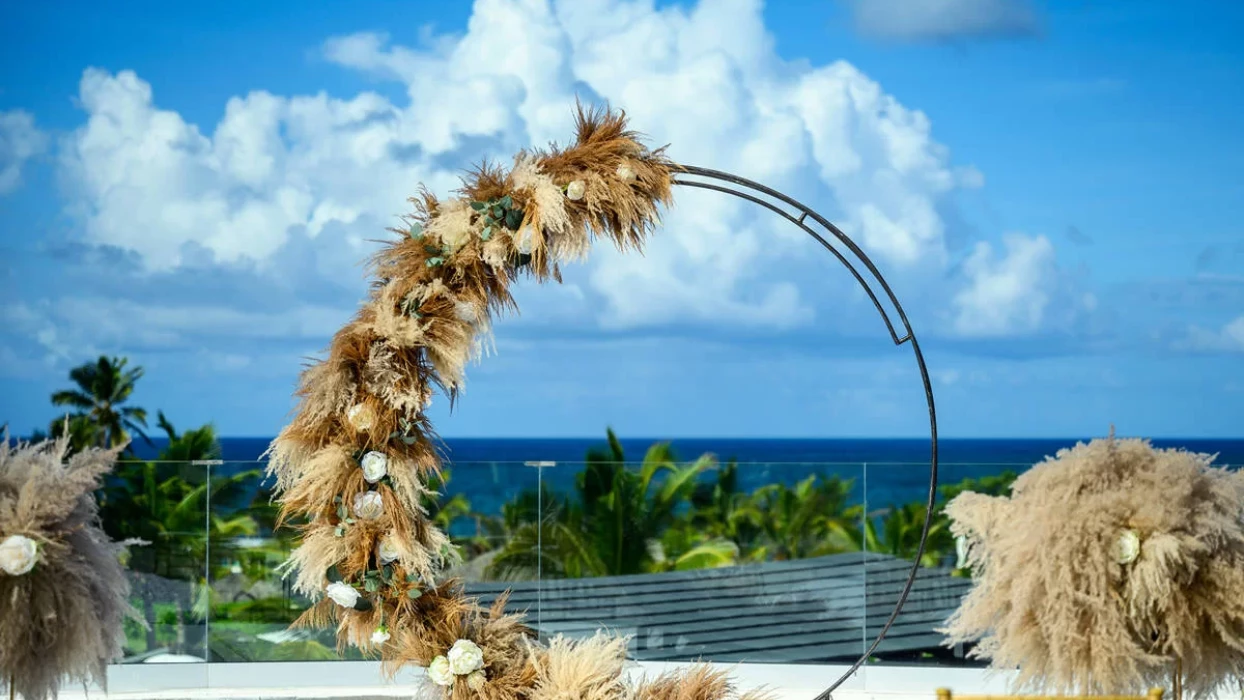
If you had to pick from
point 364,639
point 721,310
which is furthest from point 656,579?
point 721,310


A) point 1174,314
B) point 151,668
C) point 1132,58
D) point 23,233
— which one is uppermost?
point 1132,58

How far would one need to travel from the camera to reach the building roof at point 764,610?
19.8 ft

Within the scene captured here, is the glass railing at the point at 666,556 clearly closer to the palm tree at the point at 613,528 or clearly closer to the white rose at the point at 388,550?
the palm tree at the point at 613,528

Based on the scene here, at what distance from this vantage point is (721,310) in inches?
1296

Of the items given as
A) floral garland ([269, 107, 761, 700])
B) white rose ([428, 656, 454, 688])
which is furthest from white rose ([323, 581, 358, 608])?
white rose ([428, 656, 454, 688])

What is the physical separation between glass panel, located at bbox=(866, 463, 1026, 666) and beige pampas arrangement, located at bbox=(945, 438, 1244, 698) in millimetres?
2356

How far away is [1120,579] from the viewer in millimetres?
3541

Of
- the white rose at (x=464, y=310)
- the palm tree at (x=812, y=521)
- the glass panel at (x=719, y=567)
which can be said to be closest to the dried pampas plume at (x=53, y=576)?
the white rose at (x=464, y=310)

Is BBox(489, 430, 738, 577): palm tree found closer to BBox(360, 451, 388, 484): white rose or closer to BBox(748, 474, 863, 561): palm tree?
BBox(748, 474, 863, 561): palm tree

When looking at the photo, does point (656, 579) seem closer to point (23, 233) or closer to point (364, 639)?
point (364, 639)

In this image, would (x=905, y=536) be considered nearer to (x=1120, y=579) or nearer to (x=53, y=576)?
(x=1120, y=579)

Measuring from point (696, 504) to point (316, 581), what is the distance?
2474mm

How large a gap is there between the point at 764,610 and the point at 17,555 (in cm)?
359

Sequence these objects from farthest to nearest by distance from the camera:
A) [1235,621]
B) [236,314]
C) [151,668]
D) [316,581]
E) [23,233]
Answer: [236,314], [23,233], [151,668], [316,581], [1235,621]
